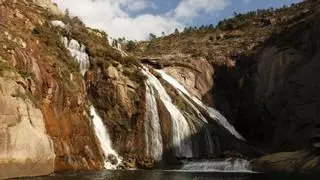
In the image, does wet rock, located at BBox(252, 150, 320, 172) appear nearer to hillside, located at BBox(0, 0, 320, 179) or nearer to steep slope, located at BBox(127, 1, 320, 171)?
hillside, located at BBox(0, 0, 320, 179)

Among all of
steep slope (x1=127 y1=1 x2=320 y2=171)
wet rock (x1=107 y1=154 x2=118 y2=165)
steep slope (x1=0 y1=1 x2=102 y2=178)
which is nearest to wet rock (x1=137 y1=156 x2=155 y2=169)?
wet rock (x1=107 y1=154 x2=118 y2=165)

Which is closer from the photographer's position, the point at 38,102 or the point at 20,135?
the point at 20,135

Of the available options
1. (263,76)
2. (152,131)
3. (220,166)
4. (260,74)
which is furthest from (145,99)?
(260,74)

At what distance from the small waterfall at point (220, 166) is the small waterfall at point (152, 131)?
3.30 meters

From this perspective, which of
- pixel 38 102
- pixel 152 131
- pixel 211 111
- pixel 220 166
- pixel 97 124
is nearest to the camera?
pixel 38 102

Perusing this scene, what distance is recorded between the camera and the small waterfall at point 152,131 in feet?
165

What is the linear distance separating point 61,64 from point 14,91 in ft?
41.4

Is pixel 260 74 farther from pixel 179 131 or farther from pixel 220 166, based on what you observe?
→ pixel 220 166

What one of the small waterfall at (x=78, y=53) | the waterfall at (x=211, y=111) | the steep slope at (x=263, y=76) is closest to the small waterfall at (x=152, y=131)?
the small waterfall at (x=78, y=53)

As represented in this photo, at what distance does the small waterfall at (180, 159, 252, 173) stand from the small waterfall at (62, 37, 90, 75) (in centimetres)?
1507

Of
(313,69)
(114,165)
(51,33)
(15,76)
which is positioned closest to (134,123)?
(114,165)

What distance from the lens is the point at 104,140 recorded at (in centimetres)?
4900

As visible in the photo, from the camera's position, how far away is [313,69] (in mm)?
64125

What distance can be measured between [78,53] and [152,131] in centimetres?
1175
